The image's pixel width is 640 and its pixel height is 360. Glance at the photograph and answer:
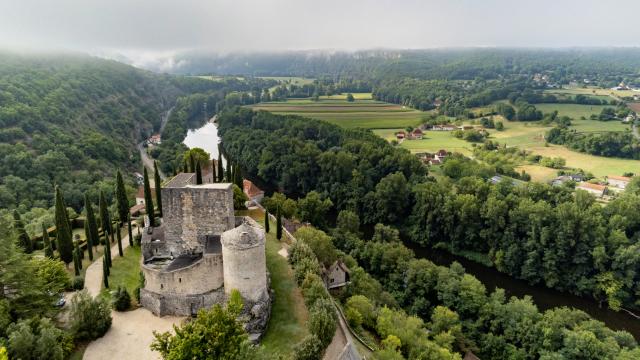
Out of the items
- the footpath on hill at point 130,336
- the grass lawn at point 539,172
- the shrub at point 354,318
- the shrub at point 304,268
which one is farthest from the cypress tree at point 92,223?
the grass lawn at point 539,172

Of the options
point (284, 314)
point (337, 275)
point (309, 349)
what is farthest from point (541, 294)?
point (309, 349)

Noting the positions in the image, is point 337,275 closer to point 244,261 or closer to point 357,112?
→ point 244,261

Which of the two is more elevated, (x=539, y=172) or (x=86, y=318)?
(x=86, y=318)

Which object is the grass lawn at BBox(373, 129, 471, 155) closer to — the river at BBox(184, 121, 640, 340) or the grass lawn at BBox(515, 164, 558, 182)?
the grass lawn at BBox(515, 164, 558, 182)

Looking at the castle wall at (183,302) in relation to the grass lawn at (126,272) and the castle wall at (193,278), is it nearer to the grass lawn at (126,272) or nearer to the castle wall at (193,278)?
the castle wall at (193,278)

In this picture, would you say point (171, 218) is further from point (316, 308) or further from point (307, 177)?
point (307, 177)

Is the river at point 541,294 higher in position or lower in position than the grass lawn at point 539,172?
lower

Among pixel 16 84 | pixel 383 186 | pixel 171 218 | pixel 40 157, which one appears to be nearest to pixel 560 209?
pixel 383 186

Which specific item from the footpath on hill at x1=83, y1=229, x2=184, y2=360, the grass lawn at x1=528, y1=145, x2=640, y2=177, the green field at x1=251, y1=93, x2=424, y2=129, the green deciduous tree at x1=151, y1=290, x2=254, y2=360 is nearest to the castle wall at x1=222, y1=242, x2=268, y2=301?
the footpath on hill at x1=83, y1=229, x2=184, y2=360
